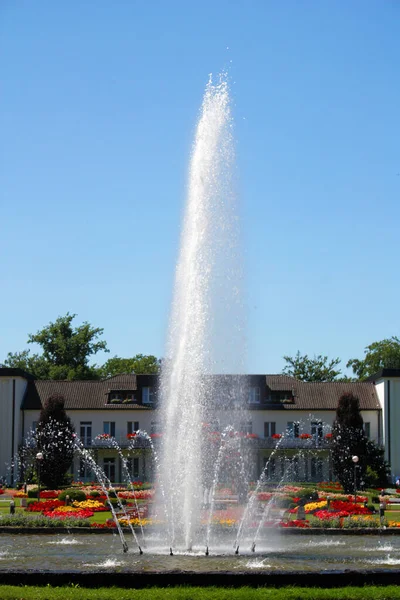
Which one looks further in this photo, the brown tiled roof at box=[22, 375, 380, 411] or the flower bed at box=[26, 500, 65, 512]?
the brown tiled roof at box=[22, 375, 380, 411]

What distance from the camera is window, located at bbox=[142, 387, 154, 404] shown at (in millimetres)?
66250

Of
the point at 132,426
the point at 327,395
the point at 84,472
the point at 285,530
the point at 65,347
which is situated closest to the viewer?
the point at 285,530

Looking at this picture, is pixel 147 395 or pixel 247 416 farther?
pixel 147 395

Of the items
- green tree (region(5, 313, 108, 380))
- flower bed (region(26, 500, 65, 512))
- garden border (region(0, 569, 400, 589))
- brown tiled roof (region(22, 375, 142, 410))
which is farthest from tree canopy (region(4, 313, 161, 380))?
garden border (region(0, 569, 400, 589))

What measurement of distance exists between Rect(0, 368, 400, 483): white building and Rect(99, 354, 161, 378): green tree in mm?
32438

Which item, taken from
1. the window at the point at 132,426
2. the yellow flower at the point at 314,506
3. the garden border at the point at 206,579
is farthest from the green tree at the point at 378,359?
the garden border at the point at 206,579

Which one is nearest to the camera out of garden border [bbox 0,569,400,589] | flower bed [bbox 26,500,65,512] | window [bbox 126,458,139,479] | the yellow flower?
garden border [bbox 0,569,400,589]

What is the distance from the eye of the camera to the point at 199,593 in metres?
15.6

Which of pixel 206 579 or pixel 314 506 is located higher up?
pixel 206 579

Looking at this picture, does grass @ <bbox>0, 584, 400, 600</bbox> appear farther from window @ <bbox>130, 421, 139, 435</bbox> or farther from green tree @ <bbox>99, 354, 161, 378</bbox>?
green tree @ <bbox>99, 354, 161, 378</bbox>

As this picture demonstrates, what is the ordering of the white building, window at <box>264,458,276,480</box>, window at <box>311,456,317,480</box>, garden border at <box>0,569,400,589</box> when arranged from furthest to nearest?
window at <box>311,456,317,480</box>
the white building
window at <box>264,458,276,480</box>
garden border at <box>0,569,400,589</box>

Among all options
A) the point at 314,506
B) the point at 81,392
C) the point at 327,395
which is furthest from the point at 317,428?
the point at 314,506

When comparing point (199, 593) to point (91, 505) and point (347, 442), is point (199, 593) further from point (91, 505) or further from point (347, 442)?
point (347, 442)

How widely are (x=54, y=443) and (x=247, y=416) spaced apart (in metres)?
14.0
